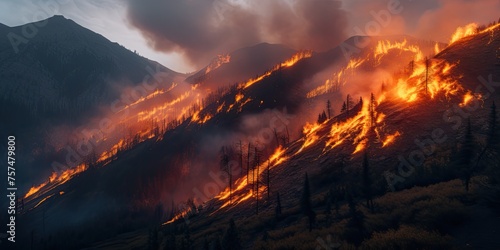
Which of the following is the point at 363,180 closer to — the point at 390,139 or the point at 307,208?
the point at 307,208

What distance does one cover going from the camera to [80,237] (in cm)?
14562

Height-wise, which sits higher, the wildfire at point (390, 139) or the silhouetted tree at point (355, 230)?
the wildfire at point (390, 139)

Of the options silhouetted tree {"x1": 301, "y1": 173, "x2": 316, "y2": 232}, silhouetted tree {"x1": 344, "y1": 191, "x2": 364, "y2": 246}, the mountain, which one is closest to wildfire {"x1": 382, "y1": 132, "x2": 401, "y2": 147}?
the mountain

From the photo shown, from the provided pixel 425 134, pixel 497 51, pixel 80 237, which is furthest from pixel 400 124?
pixel 80 237

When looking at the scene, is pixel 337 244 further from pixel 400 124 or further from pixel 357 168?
pixel 400 124

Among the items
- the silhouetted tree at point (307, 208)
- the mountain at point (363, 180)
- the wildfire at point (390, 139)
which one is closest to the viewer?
the mountain at point (363, 180)

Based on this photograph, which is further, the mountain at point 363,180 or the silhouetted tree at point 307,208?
the silhouetted tree at point 307,208

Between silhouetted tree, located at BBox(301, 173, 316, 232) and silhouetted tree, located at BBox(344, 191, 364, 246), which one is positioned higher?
silhouetted tree, located at BBox(301, 173, 316, 232)

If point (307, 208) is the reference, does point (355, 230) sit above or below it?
below

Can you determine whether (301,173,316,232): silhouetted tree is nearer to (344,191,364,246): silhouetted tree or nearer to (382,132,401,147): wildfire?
(344,191,364,246): silhouetted tree

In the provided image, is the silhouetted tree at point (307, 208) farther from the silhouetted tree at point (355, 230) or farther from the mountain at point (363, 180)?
the silhouetted tree at point (355, 230)

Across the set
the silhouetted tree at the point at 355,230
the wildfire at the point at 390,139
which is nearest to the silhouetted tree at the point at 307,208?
the silhouetted tree at the point at 355,230

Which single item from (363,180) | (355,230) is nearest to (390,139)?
(363,180)

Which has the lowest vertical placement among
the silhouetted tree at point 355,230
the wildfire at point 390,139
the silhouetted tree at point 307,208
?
the silhouetted tree at point 355,230
